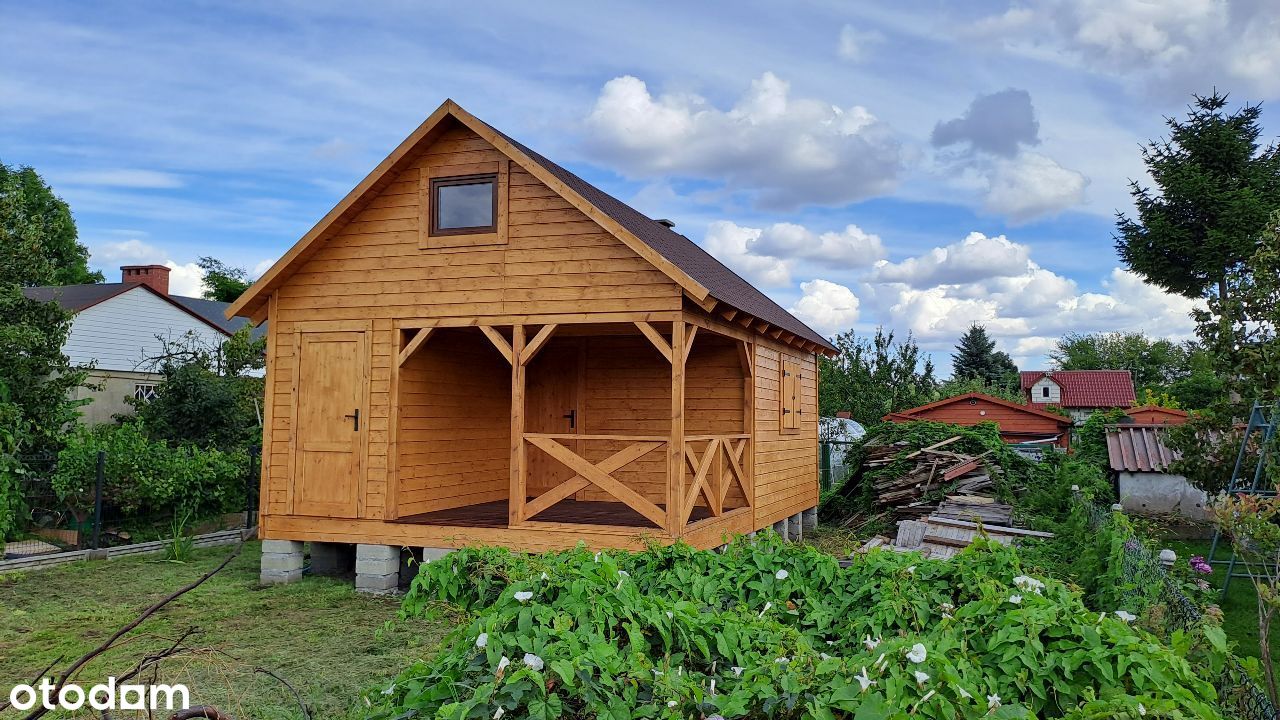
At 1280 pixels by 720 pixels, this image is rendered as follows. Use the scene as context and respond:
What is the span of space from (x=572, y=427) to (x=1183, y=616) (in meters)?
9.71

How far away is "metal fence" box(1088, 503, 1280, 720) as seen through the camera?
3.47 metres

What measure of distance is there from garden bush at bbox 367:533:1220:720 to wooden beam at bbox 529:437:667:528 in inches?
201

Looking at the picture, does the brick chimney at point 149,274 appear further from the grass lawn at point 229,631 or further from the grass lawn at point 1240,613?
the grass lawn at point 1240,613

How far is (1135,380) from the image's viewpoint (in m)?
63.4

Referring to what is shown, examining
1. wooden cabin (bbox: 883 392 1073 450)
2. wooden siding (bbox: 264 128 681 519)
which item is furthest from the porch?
wooden cabin (bbox: 883 392 1073 450)

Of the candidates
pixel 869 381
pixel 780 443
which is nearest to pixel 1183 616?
pixel 780 443

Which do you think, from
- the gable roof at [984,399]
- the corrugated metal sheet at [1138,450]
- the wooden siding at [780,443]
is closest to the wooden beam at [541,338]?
the wooden siding at [780,443]

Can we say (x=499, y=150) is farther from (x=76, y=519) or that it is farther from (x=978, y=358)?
(x=978, y=358)

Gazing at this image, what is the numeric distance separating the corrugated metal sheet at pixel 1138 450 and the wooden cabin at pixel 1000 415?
15751mm

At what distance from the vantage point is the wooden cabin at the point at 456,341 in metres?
9.81

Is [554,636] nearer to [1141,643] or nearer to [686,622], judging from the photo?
[686,622]

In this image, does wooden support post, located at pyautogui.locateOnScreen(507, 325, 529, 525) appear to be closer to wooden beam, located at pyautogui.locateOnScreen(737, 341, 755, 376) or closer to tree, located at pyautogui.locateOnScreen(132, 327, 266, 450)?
wooden beam, located at pyautogui.locateOnScreen(737, 341, 755, 376)

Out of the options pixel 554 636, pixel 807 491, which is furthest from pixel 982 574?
pixel 807 491

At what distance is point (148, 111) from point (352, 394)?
9213mm
